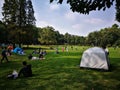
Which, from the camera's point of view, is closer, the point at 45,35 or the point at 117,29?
the point at 45,35

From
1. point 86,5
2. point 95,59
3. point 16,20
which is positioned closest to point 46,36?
point 16,20

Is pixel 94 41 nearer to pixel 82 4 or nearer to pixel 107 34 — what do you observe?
pixel 107 34

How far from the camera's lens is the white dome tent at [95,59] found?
1786cm

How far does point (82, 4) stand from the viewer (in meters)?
10.9

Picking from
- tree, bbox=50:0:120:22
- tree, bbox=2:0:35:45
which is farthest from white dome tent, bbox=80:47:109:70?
tree, bbox=2:0:35:45

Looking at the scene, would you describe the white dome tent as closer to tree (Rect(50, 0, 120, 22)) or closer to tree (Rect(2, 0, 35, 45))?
tree (Rect(50, 0, 120, 22))

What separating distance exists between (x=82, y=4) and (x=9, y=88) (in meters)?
6.57

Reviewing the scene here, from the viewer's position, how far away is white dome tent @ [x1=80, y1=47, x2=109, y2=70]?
17856mm

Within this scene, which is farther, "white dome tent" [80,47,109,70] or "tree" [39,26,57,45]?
"tree" [39,26,57,45]

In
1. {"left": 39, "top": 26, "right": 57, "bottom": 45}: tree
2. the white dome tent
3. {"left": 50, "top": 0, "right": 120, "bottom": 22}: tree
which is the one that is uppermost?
{"left": 39, "top": 26, "right": 57, "bottom": 45}: tree

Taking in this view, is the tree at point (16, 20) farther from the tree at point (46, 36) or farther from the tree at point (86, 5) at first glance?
the tree at point (86, 5)

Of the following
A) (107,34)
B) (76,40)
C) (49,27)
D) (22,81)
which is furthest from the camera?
(76,40)

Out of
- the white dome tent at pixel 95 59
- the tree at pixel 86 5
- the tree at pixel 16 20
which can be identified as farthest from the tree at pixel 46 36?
the tree at pixel 86 5

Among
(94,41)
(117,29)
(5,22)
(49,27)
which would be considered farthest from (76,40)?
(5,22)
